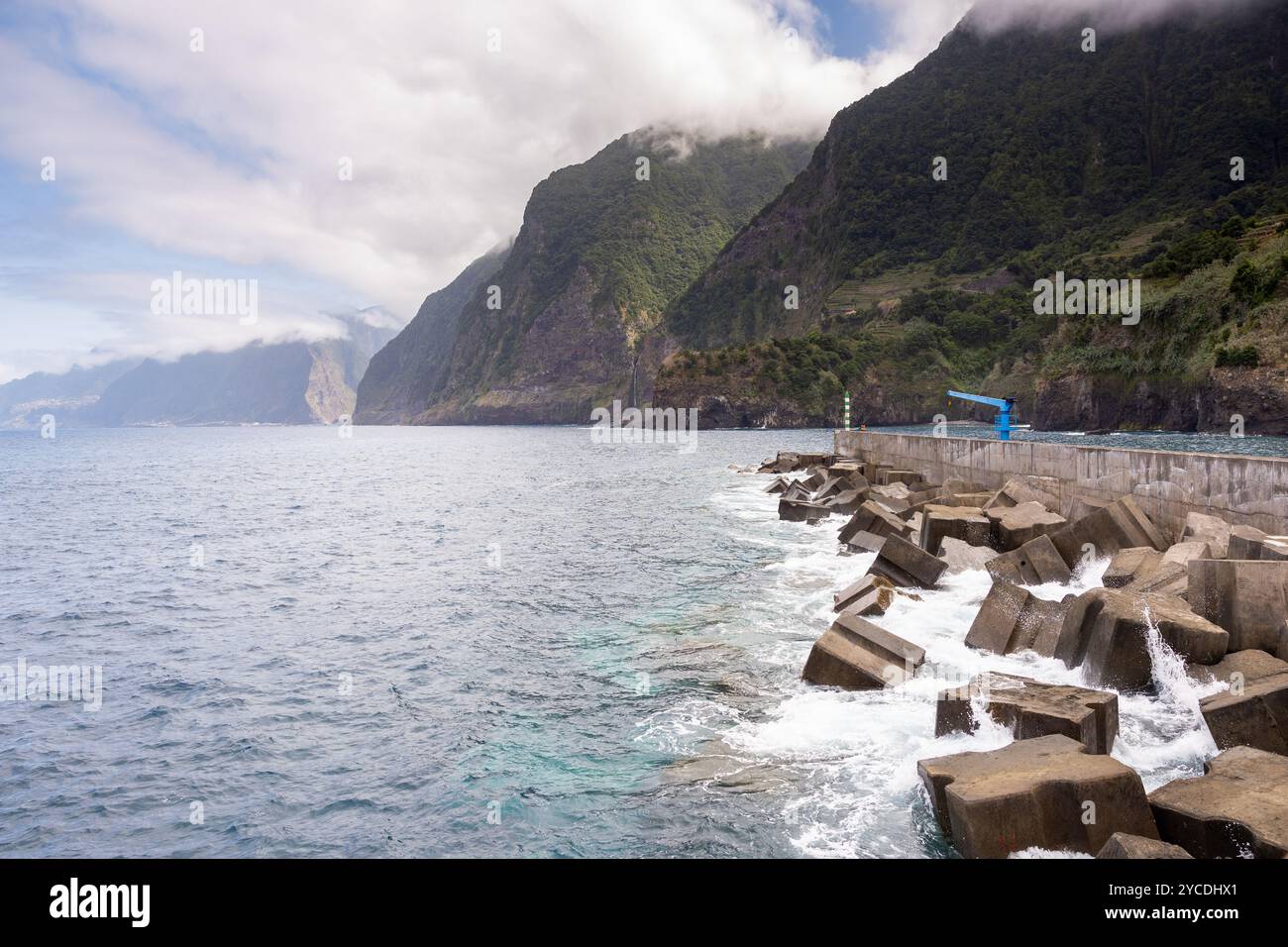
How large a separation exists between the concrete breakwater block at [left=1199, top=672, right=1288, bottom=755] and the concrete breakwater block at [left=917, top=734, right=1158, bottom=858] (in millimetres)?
2074

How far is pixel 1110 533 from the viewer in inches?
597

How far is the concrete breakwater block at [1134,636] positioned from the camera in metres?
8.77

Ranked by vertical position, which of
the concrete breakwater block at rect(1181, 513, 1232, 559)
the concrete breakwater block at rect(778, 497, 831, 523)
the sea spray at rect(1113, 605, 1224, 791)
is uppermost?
the concrete breakwater block at rect(1181, 513, 1232, 559)

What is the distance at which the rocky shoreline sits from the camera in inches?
221

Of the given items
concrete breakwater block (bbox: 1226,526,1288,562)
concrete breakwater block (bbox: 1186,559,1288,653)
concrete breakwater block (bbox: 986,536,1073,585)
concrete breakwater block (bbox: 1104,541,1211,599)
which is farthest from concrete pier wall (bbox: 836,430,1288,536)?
concrete breakwater block (bbox: 1186,559,1288,653)

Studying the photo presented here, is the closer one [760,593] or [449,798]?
[449,798]

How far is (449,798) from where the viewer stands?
8.12m

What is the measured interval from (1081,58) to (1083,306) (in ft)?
385

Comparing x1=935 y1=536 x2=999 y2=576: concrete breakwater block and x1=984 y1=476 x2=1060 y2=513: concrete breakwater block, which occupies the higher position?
x1=984 y1=476 x2=1060 y2=513: concrete breakwater block

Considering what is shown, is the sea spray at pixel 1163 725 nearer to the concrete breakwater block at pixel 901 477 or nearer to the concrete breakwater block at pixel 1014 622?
the concrete breakwater block at pixel 1014 622

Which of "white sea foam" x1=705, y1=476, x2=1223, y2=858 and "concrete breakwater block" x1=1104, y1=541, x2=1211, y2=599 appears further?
"concrete breakwater block" x1=1104, y1=541, x2=1211, y2=599

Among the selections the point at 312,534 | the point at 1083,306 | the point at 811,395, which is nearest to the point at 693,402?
the point at 811,395

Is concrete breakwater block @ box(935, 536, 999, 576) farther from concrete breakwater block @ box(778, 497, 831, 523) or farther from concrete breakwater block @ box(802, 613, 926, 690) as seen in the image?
concrete breakwater block @ box(778, 497, 831, 523)
